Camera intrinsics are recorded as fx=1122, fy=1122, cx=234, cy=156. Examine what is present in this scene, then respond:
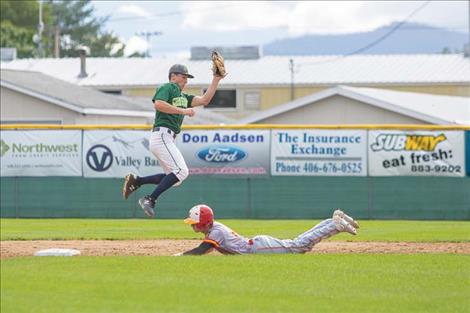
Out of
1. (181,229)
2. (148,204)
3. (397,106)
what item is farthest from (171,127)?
(397,106)

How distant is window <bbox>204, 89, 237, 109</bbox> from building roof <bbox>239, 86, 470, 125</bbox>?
558 inches

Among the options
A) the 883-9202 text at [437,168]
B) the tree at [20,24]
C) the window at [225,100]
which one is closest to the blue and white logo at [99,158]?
the 883-9202 text at [437,168]

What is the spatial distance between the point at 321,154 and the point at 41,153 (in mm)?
6634

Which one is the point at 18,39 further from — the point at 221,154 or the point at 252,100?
the point at 221,154

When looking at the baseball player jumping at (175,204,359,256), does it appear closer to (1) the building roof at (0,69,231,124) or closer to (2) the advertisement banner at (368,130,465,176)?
(2) the advertisement banner at (368,130,465,176)

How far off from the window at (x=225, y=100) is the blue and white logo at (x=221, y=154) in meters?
27.8

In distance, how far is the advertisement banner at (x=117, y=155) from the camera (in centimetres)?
2639

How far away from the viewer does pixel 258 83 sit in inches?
2099

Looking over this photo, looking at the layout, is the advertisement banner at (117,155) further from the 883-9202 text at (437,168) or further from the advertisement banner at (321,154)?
the 883-9202 text at (437,168)

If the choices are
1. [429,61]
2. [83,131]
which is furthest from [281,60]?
[83,131]

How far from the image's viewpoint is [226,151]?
26.3 meters

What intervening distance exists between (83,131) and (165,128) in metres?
12.7

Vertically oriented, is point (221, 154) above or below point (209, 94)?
below

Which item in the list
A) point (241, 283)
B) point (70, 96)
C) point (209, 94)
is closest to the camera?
point (241, 283)
